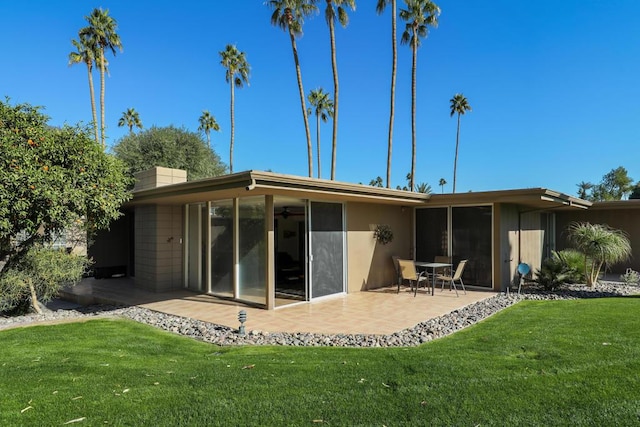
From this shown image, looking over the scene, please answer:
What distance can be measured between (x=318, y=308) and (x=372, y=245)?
306 cm

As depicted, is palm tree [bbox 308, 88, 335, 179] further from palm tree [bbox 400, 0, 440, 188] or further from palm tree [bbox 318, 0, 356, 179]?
palm tree [bbox 318, 0, 356, 179]

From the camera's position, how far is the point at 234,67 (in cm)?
2570

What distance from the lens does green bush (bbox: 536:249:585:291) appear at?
968 centimetres

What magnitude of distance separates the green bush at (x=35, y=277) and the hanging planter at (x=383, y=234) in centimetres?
691

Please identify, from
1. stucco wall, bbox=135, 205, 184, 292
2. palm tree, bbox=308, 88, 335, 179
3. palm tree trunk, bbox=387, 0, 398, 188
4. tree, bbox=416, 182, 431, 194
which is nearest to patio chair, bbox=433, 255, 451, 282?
stucco wall, bbox=135, 205, 184, 292

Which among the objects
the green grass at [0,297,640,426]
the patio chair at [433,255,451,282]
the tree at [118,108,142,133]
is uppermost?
the tree at [118,108,142,133]

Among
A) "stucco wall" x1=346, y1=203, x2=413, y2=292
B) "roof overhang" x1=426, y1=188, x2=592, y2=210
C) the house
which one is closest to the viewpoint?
the house

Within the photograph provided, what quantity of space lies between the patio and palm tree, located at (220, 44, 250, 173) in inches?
683

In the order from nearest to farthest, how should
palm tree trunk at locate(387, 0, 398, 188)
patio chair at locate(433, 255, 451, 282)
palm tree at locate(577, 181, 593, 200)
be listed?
patio chair at locate(433, 255, 451, 282), palm tree trunk at locate(387, 0, 398, 188), palm tree at locate(577, 181, 593, 200)

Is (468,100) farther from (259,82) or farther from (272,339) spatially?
(272,339)

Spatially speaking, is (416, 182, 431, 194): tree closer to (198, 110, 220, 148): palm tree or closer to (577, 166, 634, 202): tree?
(577, 166, 634, 202): tree

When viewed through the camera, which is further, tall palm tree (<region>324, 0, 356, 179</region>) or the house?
tall palm tree (<region>324, 0, 356, 179</region>)

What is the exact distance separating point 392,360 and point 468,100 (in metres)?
34.3

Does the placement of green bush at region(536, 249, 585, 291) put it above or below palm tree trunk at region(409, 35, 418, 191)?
below
